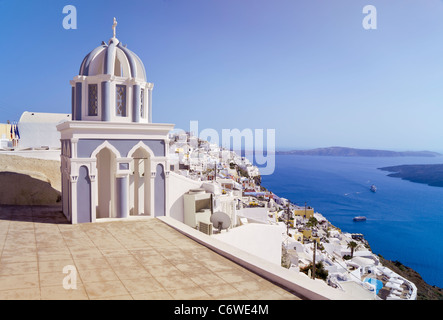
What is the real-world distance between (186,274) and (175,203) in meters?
6.80

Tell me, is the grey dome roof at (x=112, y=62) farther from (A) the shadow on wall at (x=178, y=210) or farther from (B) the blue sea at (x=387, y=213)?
(B) the blue sea at (x=387, y=213)

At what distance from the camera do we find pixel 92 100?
26.2 feet

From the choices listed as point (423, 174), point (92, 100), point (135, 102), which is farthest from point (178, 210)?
point (423, 174)

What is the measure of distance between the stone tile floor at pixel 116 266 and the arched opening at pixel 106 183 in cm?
157

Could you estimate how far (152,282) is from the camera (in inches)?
159

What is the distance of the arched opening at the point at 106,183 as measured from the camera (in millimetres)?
8758

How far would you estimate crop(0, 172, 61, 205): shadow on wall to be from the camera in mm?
10203

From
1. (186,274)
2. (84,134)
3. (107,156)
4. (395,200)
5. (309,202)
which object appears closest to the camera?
(186,274)

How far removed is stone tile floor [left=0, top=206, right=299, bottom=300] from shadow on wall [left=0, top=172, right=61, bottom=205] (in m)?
3.30

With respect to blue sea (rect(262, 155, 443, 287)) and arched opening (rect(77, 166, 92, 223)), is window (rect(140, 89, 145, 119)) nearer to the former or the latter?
arched opening (rect(77, 166, 92, 223))

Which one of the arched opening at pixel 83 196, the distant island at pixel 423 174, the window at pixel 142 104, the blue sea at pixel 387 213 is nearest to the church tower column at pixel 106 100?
the window at pixel 142 104

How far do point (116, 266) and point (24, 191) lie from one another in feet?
24.5
